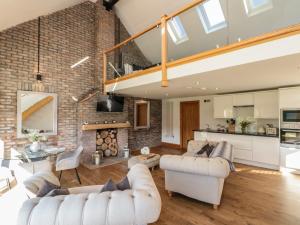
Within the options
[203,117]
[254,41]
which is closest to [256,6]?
[254,41]

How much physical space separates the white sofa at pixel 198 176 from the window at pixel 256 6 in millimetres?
4466

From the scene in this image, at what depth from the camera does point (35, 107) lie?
14.3ft

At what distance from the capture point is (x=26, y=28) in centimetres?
426

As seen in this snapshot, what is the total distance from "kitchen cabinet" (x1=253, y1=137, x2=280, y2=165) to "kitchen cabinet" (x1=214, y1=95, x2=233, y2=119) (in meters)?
1.21

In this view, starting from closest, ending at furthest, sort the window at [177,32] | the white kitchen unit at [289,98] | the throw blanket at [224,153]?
the throw blanket at [224,153]
the white kitchen unit at [289,98]
the window at [177,32]

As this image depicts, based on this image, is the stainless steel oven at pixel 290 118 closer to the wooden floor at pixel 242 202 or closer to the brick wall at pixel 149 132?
the wooden floor at pixel 242 202

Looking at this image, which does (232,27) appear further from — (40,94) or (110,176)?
(40,94)

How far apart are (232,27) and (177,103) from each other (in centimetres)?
361

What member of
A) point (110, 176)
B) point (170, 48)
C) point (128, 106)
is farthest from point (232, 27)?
point (110, 176)

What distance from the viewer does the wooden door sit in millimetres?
7121

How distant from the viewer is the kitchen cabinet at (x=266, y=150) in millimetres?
4404

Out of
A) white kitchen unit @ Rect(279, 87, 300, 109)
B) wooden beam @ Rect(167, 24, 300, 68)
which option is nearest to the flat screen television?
wooden beam @ Rect(167, 24, 300, 68)

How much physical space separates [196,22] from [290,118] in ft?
12.9

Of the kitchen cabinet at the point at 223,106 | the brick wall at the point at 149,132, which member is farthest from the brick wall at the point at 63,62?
the kitchen cabinet at the point at 223,106
